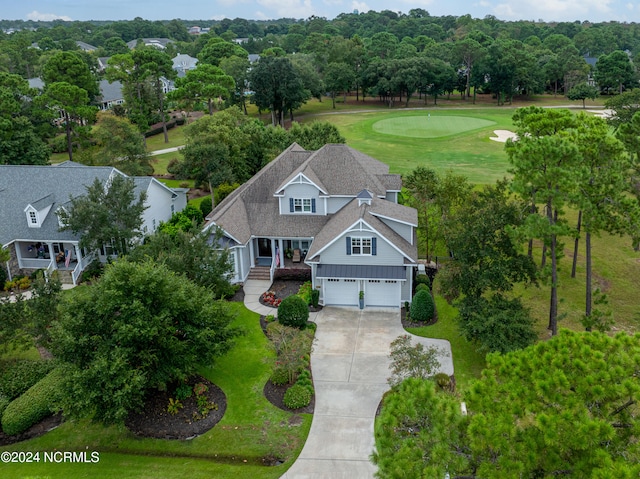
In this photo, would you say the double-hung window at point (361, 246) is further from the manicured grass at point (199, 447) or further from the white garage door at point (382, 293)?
the manicured grass at point (199, 447)

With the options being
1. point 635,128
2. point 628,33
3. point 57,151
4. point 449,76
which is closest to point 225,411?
point 635,128

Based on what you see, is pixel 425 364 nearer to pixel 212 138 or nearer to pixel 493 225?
pixel 493 225

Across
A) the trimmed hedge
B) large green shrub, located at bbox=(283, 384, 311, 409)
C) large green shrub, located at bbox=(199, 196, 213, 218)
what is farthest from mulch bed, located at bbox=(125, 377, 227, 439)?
large green shrub, located at bbox=(199, 196, 213, 218)

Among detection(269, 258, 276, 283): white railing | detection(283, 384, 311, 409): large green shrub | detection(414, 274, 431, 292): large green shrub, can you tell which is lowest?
detection(283, 384, 311, 409): large green shrub

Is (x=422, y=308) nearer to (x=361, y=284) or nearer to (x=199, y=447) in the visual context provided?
(x=361, y=284)

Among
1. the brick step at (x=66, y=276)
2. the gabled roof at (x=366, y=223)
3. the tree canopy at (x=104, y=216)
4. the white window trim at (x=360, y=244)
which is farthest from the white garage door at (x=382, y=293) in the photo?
the brick step at (x=66, y=276)

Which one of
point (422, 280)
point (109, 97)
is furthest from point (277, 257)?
point (109, 97)

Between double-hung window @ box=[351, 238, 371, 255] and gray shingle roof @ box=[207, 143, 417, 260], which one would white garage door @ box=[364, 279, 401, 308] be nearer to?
double-hung window @ box=[351, 238, 371, 255]

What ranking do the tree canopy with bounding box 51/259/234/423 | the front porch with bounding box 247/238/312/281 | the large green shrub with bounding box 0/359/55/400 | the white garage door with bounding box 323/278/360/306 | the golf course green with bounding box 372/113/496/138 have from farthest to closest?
the golf course green with bounding box 372/113/496/138, the front porch with bounding box 247/238/312/281, the white garage door with bounding box 323/278/360/306, the large green shrub with bounding box 0/359/55/400, the tree canopy with bounding box 51/259/234/423
